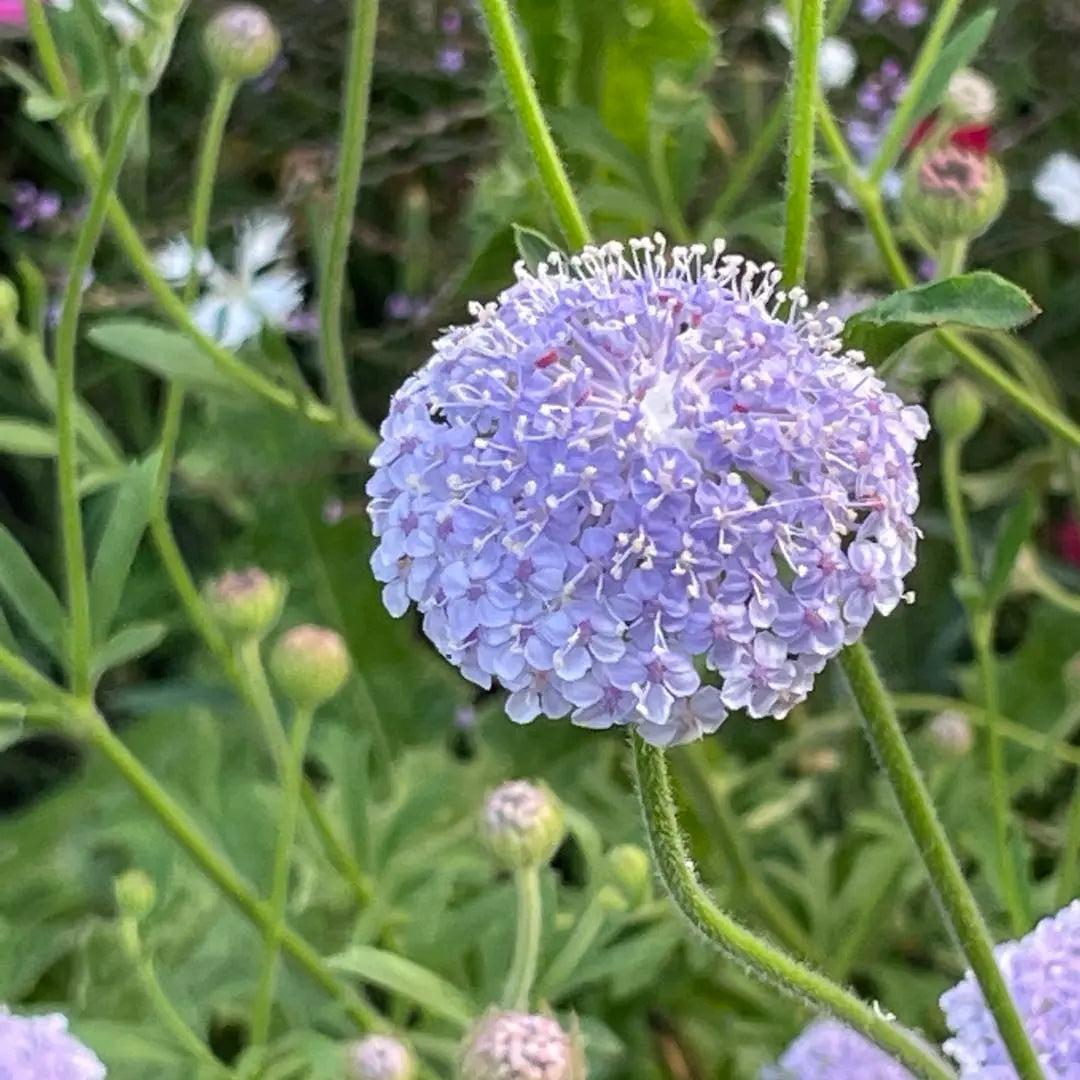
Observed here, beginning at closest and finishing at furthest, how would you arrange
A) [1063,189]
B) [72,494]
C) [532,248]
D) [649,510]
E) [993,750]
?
[649,510] < [532,248] < [72,494] < [993,750] < [1063,189]

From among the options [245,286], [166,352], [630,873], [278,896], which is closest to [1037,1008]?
[630,873]

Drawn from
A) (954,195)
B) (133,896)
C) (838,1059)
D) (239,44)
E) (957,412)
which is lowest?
(838,1059)

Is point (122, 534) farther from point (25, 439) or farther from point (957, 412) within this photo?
point (957, 412)

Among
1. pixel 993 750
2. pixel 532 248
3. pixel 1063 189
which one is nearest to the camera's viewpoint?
pixel 532 248

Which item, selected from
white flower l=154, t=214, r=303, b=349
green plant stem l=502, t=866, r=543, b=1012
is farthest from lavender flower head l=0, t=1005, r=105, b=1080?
white flower l=154, t=214, r=303, b=349

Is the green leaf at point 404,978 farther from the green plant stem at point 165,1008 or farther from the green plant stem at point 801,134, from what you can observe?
the green plant stem at point 801,134
